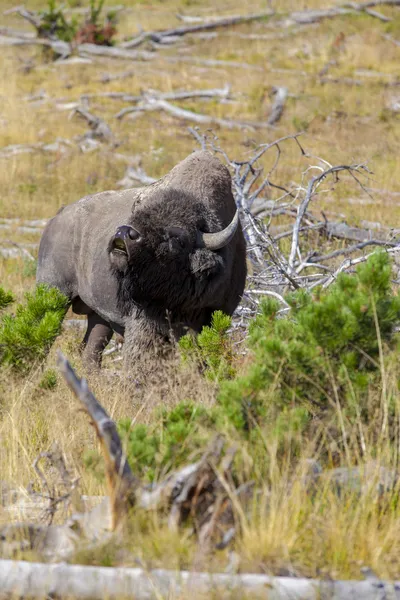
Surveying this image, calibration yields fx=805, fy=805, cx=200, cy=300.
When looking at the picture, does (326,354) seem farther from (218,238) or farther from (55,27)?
(55,27)

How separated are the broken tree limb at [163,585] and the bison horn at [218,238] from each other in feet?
12.2

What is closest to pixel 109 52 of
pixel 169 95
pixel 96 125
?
pixel 169 95

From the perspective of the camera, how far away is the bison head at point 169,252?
6.30 meters

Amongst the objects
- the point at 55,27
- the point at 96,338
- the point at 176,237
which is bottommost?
the point at 55,27

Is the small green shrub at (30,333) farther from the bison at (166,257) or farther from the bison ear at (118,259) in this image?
the bison at (166,257)

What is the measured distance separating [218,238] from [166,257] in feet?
1.61

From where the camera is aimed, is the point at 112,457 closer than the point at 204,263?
Yes

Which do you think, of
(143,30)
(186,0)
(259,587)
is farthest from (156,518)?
(186,0)

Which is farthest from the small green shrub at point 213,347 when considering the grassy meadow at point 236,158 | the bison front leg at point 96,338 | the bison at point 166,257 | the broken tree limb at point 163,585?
the broken tree limb at point 163,585

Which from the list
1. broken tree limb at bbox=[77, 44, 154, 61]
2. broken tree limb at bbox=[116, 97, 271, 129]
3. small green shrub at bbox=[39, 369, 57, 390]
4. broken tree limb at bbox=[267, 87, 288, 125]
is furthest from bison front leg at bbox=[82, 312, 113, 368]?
broken tree limb at bbox=[77, 44, 154, 61]

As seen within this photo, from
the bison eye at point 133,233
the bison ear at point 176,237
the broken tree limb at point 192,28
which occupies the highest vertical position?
the bison eye at point 133,233

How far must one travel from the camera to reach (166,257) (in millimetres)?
6414

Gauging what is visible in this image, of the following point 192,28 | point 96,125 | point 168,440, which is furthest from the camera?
point 192,28

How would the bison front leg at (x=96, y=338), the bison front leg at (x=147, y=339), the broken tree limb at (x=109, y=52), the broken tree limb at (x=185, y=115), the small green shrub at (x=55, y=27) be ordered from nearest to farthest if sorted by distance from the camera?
the bison front leg at (x=147, y=339)
the bison front leg at (x=96, y=338)
the broken tree limb at (x=185, y=115)
the broken tree limb at (x=109, y=52)
the small green shrub at (x=55, y=27)
